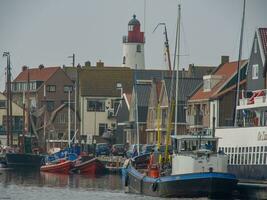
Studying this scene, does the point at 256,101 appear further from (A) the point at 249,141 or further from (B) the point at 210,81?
(B) the point at 210,81

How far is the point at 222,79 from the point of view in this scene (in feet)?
494

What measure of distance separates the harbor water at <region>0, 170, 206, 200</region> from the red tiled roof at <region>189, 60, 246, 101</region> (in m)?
15.5

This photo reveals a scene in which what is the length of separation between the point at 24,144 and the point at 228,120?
45977 mm

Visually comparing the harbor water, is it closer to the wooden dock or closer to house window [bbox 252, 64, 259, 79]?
the wooden dock

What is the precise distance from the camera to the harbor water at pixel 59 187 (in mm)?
98500

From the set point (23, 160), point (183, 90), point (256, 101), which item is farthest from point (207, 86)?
point (256, 101)

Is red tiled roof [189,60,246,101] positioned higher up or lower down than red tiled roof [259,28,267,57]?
lower down

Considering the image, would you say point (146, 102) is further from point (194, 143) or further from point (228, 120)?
point (194, 143)

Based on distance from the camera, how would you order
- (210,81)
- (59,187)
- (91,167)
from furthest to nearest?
(210,81) < (91,167) < (59,187)

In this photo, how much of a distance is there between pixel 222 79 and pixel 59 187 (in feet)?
133

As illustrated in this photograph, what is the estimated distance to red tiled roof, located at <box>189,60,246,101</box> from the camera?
149m

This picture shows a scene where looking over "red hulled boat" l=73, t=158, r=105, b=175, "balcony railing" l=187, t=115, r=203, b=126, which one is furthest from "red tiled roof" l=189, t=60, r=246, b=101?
"red hulled boat" l=73, t=158, r=105, b=175

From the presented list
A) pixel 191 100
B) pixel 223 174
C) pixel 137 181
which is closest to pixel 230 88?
pixel 191 100

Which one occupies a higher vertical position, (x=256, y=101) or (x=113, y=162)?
(x=256, y=101)
